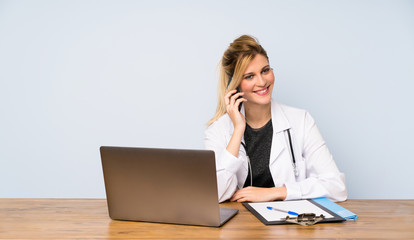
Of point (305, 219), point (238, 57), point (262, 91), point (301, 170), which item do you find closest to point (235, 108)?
point (262, 91)

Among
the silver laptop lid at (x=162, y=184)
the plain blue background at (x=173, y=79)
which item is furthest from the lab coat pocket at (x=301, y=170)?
the silver laptop lid at (x=162, y=184)

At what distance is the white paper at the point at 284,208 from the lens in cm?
165

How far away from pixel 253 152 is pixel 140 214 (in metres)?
1.12

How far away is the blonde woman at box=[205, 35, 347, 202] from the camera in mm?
2430

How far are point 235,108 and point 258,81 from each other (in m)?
0.22

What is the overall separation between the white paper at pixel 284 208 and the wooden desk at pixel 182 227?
6cm

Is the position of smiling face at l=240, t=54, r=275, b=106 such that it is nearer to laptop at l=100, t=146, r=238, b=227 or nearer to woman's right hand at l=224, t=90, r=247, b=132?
woman's right hand at l=224, t=90, r=247, b=132

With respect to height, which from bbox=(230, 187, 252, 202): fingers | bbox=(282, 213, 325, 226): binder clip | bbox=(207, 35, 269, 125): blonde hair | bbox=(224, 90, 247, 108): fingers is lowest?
bbox=(230, 187, 252, 202): fingers

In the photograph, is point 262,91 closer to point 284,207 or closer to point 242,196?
point 242,196

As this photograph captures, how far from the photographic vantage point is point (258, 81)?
8.21 feet

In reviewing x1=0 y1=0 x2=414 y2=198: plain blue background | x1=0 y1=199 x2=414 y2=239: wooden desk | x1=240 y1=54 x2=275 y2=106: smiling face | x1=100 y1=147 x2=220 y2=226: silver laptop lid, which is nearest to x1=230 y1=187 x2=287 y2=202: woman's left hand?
x1=0 y1=199 x2=414 y2=239: wooden desk

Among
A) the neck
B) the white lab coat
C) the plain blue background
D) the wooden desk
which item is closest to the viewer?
the wooden desk

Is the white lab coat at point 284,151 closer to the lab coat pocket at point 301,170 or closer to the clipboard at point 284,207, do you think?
the lab coat pocket at point 301,170

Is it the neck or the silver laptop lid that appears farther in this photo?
the neck
